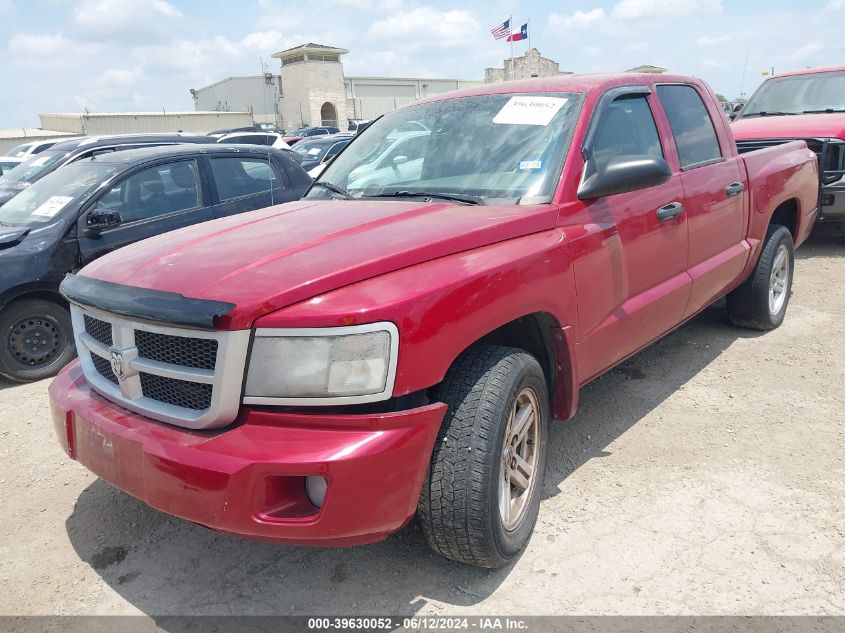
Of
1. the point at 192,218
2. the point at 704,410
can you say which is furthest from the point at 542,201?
the point at 192,218

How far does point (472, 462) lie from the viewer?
2.26m

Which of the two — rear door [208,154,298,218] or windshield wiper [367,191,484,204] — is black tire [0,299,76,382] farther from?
windshield wiper [367,191,484,204]

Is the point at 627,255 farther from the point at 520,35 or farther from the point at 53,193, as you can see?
the point at 520,35

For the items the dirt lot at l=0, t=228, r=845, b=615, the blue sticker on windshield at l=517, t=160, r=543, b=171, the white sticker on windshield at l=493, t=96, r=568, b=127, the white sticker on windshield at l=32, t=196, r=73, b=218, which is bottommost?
the dirt lot at l=0, t=228, r=845, b=615

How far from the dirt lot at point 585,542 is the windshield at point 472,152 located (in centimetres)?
146

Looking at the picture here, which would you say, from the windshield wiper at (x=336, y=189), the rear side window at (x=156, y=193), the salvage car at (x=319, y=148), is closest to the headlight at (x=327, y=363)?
the windshield wiper at (x=336, y=189)

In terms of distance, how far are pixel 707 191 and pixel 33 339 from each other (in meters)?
4.82

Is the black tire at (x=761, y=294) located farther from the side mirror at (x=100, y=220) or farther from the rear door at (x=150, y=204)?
the side mirror at (x=100, y=220)

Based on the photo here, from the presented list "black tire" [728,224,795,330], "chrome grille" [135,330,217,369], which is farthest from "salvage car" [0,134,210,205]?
"black tire" [728,224,795,330]

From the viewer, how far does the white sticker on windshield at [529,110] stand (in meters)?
3.19

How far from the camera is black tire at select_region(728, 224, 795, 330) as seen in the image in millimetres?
4879

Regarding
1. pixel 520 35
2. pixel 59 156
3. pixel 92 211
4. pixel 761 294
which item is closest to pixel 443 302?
pixel 761 294

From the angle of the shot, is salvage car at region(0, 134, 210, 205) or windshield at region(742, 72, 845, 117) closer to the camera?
salvage car at region(0, 134, 210, 205)

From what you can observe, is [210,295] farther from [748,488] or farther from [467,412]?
[748,488]
